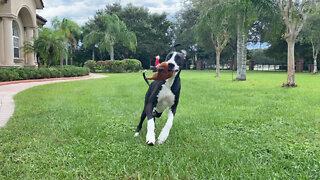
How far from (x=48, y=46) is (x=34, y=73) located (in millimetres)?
3261

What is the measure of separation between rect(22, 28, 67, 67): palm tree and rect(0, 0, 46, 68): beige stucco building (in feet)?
3.08

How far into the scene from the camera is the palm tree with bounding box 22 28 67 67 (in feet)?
59.8

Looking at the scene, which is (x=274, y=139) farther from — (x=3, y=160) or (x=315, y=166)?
(x=3, y=160)

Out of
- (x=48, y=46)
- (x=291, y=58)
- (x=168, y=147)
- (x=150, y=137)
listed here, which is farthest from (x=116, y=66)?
(x=150, y=137)

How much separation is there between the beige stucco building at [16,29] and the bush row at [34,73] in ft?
7.22

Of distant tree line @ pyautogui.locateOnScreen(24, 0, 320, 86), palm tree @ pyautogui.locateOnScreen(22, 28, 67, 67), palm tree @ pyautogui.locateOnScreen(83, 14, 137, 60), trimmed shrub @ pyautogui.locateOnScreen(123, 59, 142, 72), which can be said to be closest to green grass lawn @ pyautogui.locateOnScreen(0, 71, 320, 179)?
distant tree line @ pyautogui.locateOnScreen(24, 0, 320, 86)

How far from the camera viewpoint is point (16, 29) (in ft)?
62.9

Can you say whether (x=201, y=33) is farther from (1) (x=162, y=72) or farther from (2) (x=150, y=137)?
(2) (x=150, y=137)

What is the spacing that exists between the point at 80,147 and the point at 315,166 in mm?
2856

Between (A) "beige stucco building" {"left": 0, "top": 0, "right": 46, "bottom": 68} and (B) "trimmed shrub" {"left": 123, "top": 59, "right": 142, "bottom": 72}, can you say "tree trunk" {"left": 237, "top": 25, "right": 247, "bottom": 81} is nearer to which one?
(A) "beige stucco building" {"left": 0, "top": 0, "right": 46, "bottom": 68}

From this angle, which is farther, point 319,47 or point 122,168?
point 319,47

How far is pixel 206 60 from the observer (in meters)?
47.3

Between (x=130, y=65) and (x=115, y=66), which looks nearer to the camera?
(x=115, y=66)

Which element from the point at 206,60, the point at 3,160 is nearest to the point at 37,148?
the point at 3,160
